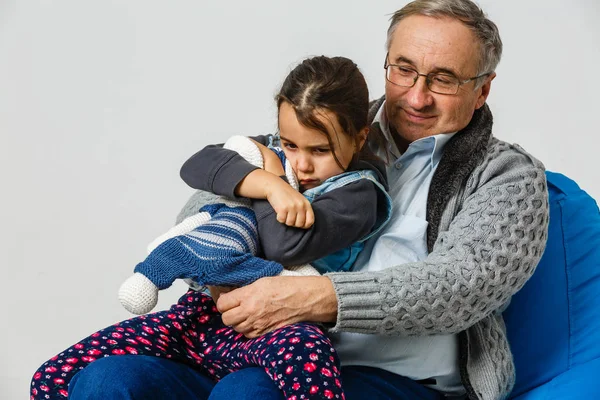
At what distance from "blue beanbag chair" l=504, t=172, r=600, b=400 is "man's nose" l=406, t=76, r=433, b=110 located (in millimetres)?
490

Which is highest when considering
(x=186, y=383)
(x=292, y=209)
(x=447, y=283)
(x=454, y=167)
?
(x=292, y=209)

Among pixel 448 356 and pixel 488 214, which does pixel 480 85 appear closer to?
pixel 488 214

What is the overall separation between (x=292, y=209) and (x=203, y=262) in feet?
0.75

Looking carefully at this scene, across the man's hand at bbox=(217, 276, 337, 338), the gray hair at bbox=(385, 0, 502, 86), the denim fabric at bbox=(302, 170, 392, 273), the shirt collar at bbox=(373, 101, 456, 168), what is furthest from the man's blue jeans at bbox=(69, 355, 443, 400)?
the gray hair at bbox=(385, 0, 502, 86)

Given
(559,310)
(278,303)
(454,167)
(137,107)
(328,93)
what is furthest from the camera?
(137,107)

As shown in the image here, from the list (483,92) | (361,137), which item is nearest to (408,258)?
(361,137)

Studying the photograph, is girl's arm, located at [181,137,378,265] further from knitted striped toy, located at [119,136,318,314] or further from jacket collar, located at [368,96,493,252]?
jacket collar, located at [368,96,493,252]

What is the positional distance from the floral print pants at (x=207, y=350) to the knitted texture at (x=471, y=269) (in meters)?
0.19

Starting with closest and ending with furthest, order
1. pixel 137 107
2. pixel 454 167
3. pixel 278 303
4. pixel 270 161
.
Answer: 1. pixel 278 303
2. pixel 270 161
3. pixel 454 167
4. pixel 137 107

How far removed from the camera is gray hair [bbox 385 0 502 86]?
8.31 ft

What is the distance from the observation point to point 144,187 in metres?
3.90

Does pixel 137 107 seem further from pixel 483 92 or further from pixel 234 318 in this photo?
pixel 234 318

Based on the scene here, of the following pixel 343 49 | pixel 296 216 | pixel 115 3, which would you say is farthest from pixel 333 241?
pixel 115 3

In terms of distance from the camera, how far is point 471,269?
7.39 ft
